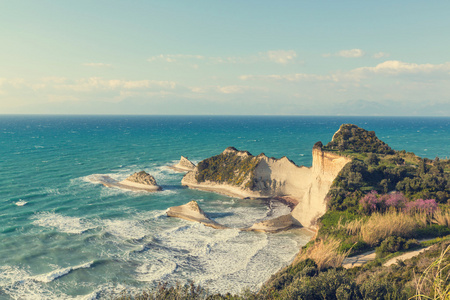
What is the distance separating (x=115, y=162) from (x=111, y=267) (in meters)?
52.6

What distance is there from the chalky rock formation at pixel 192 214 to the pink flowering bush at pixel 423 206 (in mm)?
22321

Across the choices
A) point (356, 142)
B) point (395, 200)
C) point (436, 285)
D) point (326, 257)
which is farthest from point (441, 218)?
point (356, 142)

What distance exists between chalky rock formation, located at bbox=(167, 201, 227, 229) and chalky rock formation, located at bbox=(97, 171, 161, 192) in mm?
12709

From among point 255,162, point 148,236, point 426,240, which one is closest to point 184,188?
point 255,162

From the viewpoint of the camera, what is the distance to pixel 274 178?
178 feet

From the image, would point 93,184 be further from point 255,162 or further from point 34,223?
→ point 255,162

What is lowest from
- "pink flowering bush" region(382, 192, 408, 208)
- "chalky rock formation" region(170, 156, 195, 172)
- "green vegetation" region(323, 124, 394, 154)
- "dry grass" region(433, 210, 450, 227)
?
"chalky rock formation" region(170, 156, 195, 172)

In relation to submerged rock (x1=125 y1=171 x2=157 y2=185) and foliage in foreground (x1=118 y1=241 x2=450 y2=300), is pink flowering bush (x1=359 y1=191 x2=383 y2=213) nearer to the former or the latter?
foliage in foreground (x1=118 y1=241 x2=450 y2=300)

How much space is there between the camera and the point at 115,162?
3046 inches

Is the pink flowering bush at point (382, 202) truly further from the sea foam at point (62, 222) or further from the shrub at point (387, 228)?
the sea foam at point (62, 222)

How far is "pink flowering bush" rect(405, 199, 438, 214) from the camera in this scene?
2770 centimetres

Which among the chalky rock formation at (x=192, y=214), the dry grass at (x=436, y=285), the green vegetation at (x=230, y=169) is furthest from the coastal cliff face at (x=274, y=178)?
the dry grass at (x=436, y=285)

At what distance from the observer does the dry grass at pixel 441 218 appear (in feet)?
86.5

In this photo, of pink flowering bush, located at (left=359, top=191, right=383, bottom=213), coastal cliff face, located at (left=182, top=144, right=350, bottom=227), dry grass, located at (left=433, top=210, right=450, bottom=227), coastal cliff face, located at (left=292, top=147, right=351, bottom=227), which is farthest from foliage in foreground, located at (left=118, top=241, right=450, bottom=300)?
coastal cliff face, located at (left=182, top=144, right=350, bottom=227)
